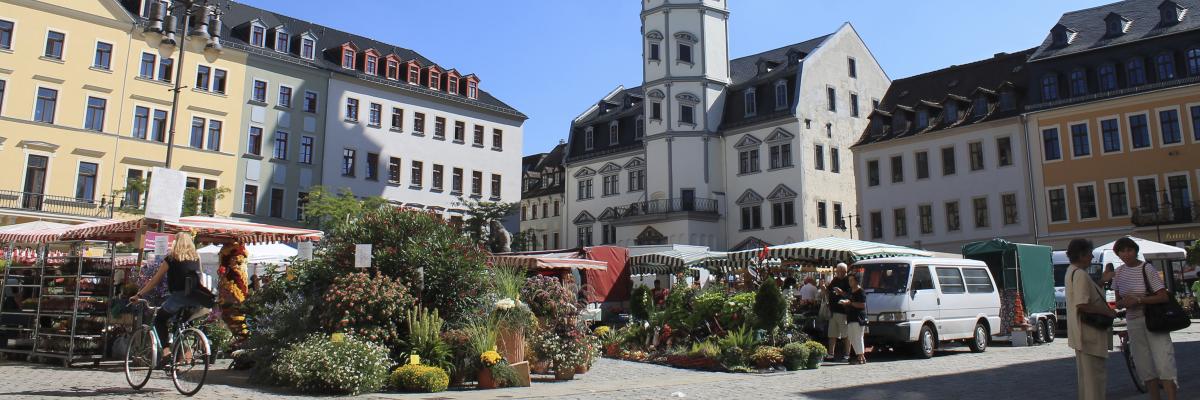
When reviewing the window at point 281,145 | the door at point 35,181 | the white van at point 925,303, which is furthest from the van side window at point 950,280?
the window at point 281,145

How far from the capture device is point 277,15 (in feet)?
162

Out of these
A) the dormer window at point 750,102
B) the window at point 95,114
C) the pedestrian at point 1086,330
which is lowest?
the pedestrian at point 1086,330

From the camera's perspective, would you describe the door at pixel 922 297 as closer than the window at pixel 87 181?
Yes

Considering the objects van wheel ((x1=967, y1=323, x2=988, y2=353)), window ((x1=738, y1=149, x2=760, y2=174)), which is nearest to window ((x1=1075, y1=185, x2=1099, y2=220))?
window ((x1=738, y1=149, x2=760, y2=174))

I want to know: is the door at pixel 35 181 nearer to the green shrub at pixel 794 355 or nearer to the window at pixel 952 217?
the green shrub at pixel 794 355

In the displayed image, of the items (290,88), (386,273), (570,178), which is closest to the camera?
(386,273)

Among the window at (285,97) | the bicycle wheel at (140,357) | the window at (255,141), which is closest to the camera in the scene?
the bicycle wheel at (140,357)

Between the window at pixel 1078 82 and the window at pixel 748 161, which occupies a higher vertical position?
the window at pixel 1078 82

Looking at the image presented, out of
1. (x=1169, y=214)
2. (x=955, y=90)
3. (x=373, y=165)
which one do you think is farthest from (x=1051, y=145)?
(x=373, y=165)

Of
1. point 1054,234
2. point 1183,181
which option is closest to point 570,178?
point 1054,234

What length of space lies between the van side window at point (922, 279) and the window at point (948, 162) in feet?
96.5

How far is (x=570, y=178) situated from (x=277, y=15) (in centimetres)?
2331

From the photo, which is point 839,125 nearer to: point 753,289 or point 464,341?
point 753,289

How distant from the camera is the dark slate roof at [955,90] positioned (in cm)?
4384
